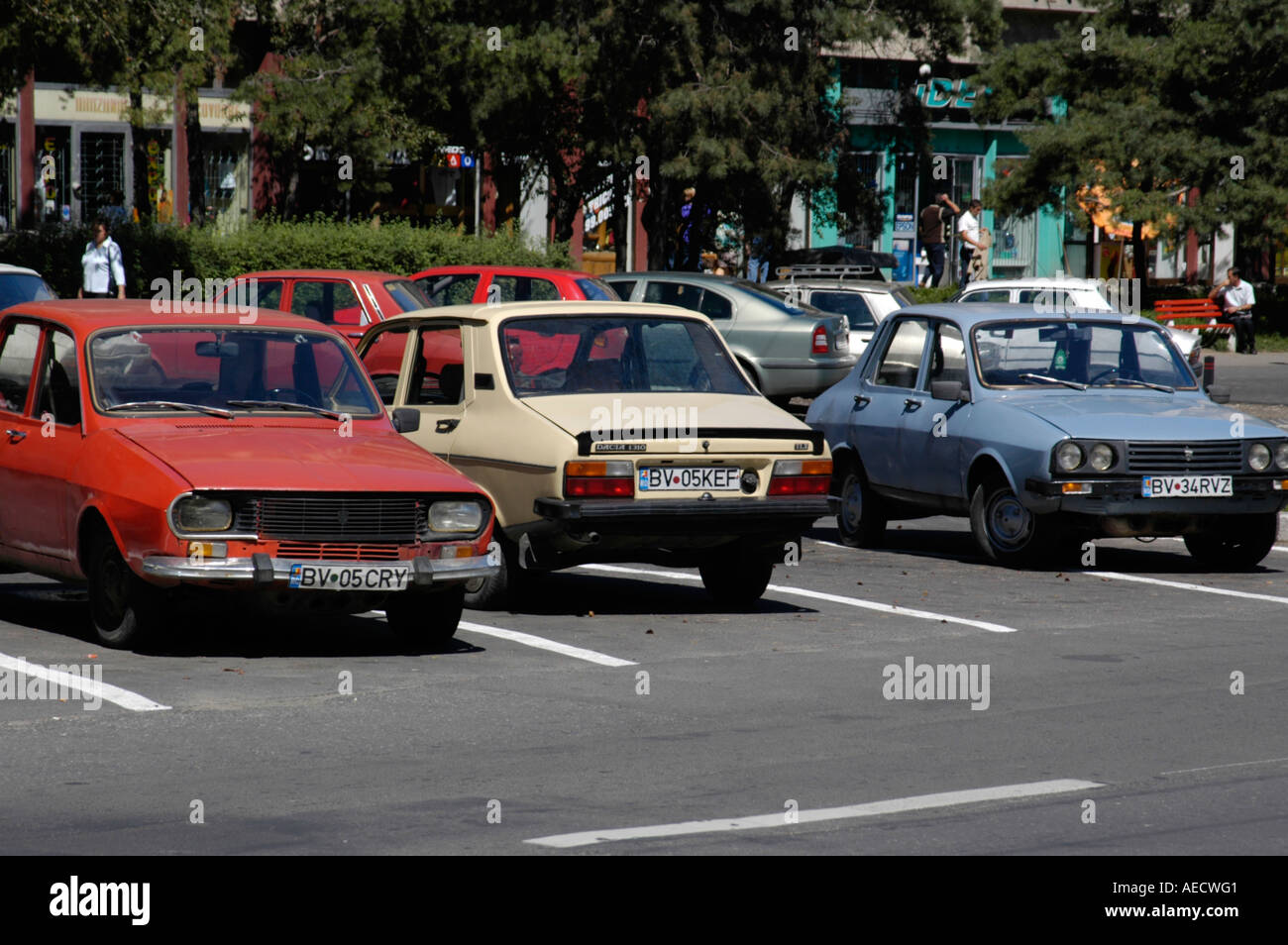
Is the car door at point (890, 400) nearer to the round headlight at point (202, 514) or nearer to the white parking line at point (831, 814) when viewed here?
the round headlight at point (202, 514)

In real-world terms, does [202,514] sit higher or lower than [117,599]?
higher

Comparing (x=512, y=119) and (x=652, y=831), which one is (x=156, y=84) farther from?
(x=652, y=831)

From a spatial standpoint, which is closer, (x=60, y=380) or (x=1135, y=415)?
(x=60, y=380)

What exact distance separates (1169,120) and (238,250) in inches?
822

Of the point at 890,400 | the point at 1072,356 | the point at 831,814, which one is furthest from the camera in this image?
the point at 890,400

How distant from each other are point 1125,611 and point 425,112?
26279mm

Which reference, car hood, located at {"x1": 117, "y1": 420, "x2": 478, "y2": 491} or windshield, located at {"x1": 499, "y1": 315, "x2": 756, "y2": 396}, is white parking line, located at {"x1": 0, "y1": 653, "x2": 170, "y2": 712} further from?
windshield, located at {"x1": 499, "y1": 315, "x2": 756, "y2": 396}

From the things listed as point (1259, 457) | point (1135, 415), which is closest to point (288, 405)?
point (1135, 415)

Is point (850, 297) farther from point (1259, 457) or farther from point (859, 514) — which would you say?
point (1259, 457)

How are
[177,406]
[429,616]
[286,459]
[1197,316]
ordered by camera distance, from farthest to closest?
[1197,316] < [177,406] < [429,616] < [286,459]

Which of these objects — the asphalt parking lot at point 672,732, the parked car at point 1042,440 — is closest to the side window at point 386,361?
the asphalt parking lot at point 672,732

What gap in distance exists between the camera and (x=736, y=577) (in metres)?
11.8

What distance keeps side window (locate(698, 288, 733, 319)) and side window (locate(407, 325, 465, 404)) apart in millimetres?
12862

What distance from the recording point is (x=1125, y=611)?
1177 centimetres
